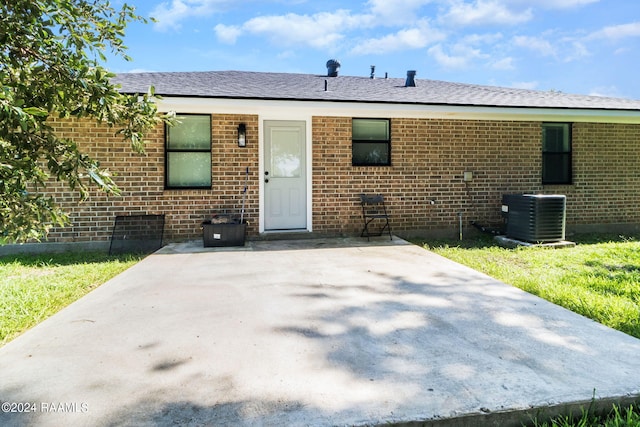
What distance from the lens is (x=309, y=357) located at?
264 cm

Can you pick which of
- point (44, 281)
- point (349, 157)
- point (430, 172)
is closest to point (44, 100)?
point (44, 281)

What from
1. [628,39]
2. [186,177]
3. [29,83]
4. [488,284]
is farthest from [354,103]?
[628,39]

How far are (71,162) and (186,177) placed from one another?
16.1 feet

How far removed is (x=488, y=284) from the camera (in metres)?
4.50

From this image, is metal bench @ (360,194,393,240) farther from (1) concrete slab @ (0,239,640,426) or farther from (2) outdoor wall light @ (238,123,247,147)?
(1) concrete slab @ (0,239,640,426)

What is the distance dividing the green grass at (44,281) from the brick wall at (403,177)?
0.94 metres

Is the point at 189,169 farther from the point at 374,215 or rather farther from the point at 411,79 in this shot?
the point at 411,79

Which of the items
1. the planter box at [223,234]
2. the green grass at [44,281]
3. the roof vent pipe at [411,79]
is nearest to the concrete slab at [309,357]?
the green grass at [44,281]

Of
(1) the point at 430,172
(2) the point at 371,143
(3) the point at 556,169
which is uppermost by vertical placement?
(2) the point at 371,143

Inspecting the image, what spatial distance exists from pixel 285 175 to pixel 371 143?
1.90 metres

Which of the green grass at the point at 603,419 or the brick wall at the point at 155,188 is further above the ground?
the brick wall at the point at 155,188

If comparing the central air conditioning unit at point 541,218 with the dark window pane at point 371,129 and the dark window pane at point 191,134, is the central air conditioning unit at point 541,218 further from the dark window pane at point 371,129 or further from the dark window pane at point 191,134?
the dark window pane at point 191,134

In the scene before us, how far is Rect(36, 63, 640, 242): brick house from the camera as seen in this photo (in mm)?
7098

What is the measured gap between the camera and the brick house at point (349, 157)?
710cm
